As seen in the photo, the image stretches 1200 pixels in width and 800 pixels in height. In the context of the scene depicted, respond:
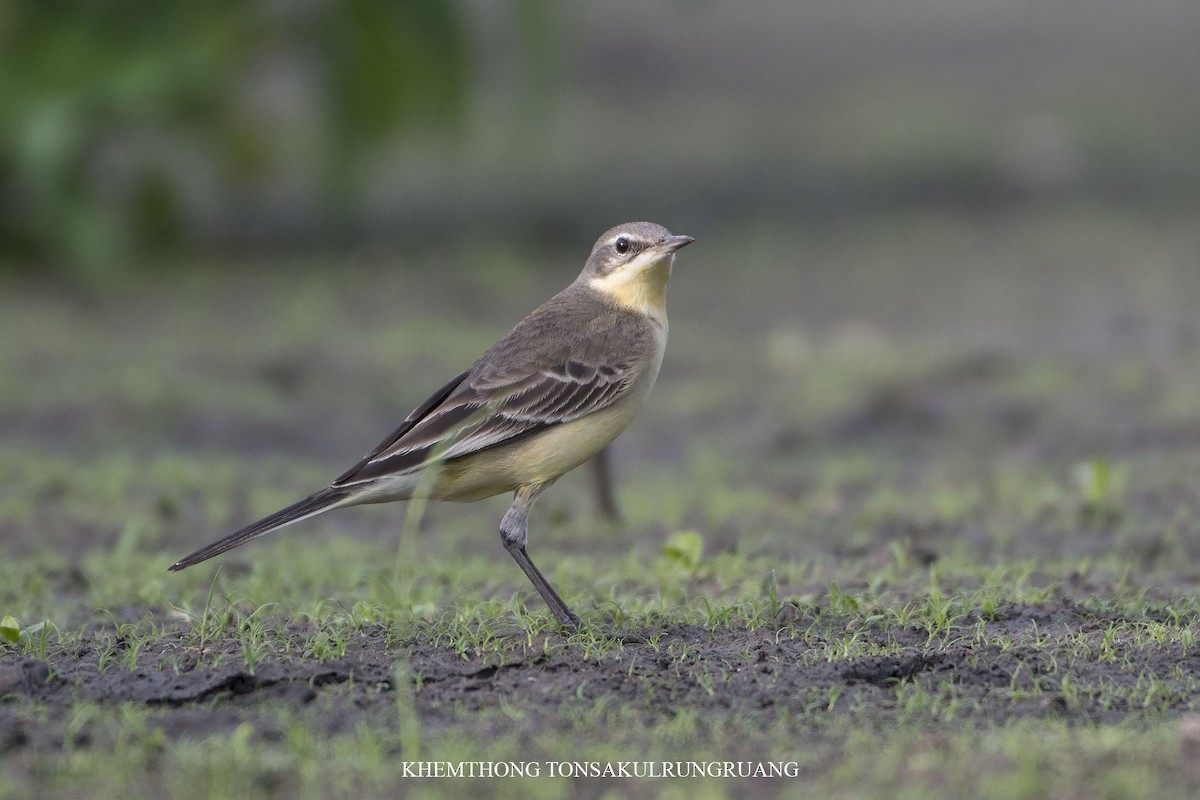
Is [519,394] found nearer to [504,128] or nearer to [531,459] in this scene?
[531,459]

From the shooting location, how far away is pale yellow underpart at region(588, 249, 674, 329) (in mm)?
6305

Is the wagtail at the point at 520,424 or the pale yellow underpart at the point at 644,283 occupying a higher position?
the pale yellow underpart at the point at 644,283

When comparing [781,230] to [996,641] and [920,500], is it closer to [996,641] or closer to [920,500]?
[920,500]

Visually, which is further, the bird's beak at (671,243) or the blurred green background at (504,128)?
the blurred green background at (504,128)

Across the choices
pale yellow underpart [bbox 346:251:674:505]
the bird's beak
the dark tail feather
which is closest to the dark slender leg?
the bird's beak

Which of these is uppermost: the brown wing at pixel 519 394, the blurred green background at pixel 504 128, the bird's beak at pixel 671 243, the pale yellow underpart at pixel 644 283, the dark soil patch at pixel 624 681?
the blurred green background at pixel 504 128

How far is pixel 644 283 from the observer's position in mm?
6324

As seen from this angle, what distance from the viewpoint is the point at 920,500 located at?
26.5 ft

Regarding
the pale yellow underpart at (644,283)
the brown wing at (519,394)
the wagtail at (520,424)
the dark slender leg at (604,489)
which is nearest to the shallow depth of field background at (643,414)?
the dark slender leg at (604,489)

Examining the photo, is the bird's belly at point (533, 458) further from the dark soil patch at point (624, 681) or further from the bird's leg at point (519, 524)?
the dark soil patch at point (624, 681)

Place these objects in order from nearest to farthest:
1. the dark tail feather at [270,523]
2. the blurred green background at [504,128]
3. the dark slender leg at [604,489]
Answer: the dark tail feather at [270,523] < the dark slender leg at [604,489] < the blurred green background at [504,128]

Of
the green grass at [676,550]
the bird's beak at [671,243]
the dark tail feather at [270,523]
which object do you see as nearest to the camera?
the green grass at [676,550]

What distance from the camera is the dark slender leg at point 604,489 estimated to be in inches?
297

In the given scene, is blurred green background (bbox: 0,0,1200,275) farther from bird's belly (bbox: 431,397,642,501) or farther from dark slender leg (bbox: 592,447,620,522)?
bird's belly (bbox: 431,397,642,501)
